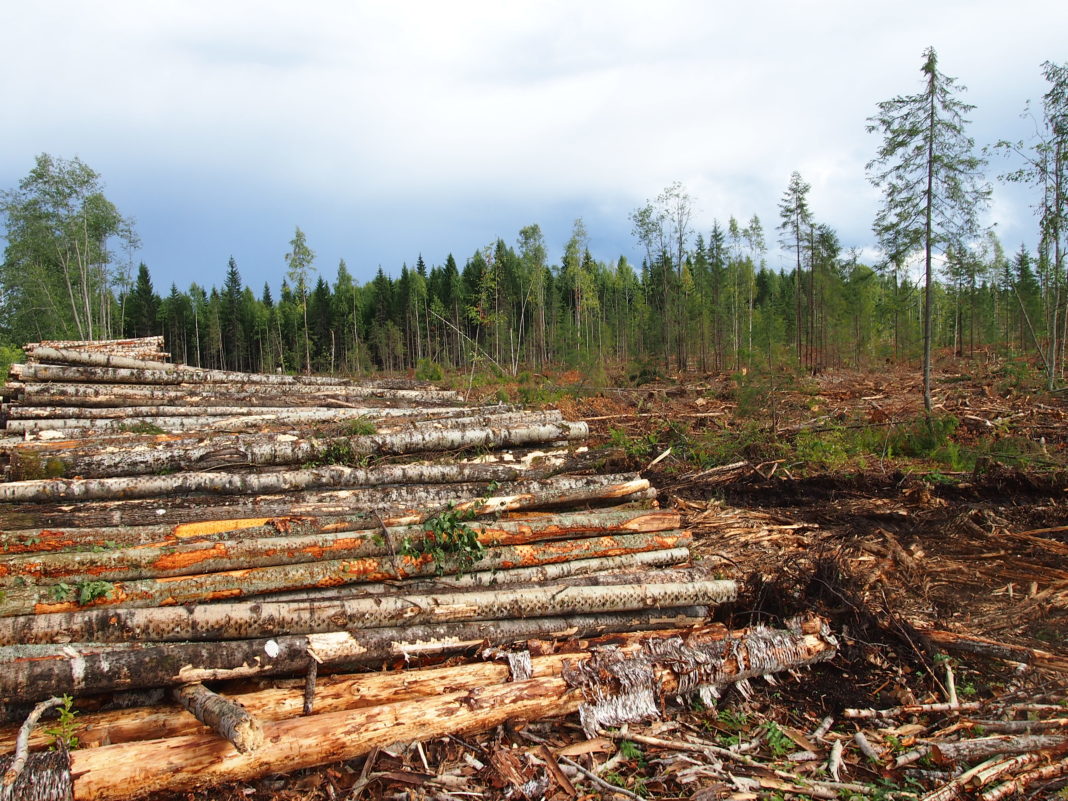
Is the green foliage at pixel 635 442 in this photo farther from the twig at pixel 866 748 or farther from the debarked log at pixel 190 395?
the twig at pixel 866 748

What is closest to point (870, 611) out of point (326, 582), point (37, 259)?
point (326, 582)

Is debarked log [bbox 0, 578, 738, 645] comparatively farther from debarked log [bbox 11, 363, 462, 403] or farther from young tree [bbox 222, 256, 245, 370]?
young tree [bbox 222, 256, 245, 370]

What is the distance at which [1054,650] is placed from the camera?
14.5 ft

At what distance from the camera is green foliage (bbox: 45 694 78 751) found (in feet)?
9.18

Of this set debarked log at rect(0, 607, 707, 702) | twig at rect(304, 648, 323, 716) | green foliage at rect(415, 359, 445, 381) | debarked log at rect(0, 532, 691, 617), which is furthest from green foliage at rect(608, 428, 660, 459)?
green foliage at rect(415, 359, 445, 381)

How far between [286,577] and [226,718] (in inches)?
50.2

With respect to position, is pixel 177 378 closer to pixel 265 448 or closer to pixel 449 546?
pixel 265 448

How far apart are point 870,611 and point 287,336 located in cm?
6612

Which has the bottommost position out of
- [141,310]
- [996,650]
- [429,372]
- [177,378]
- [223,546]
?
[996,650]

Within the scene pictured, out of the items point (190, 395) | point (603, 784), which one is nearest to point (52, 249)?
point (190, 395)

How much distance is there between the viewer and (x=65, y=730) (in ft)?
9.41

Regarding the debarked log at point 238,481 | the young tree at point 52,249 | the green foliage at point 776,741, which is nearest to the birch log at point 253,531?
the debarked log at point 238,481

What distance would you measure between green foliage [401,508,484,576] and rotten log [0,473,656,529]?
0.96 ft

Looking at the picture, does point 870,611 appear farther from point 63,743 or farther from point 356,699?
point 63,743
